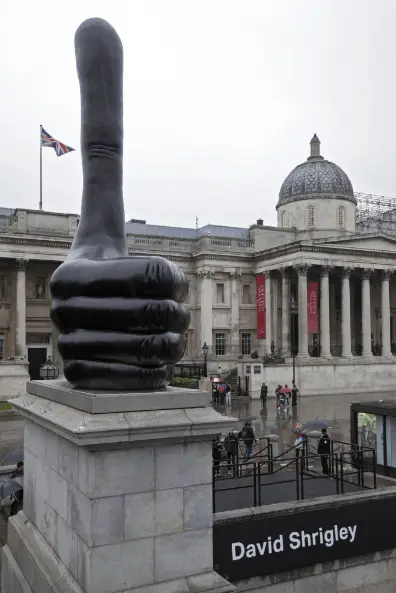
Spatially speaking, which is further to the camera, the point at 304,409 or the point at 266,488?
the point at 304,409

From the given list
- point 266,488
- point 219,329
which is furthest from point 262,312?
point 266,488

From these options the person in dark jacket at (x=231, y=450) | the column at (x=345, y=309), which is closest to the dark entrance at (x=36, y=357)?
the column at (x=345, y=309)

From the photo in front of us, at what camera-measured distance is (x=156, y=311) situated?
6.27m

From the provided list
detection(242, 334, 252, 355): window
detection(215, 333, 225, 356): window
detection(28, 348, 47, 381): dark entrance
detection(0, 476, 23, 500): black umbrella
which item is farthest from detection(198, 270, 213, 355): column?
detection(0, 476, 23, 500): black umbrella

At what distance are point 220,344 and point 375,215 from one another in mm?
34052

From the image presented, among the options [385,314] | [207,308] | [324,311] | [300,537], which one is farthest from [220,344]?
[300,537]

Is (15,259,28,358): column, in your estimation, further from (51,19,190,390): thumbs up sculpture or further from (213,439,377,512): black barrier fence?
(51,19,190,390): thumbs up sculpture

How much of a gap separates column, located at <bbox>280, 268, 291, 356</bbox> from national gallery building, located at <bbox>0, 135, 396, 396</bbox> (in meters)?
0.09

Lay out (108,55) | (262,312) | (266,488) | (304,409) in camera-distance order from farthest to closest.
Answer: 1. (262,312)
2. (304,409)
3. (266,488)
4. (108,55)

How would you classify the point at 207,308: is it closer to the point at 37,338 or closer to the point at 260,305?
the point at 260,305

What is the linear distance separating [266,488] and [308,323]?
3811cm

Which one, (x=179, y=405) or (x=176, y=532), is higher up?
(x=179, y=405)

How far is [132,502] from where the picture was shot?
5855 mm

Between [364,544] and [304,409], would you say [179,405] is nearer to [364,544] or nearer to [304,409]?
[364,544]
